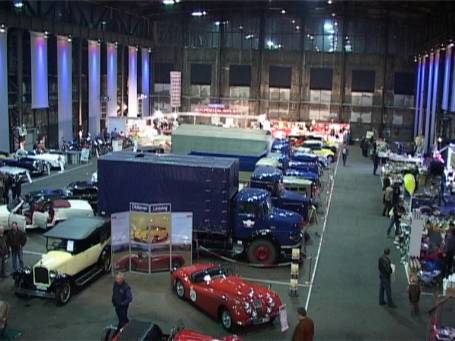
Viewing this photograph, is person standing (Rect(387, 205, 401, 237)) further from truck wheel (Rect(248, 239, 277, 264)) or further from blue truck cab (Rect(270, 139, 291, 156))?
blue truck cab (Rect(270, 139, 291, 156))

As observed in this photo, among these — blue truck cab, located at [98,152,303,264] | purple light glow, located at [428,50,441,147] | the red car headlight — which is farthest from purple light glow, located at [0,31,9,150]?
purple light glow, located at [428,50,441,147]

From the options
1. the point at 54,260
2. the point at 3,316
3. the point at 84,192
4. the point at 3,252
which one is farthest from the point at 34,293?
the point at 84,192

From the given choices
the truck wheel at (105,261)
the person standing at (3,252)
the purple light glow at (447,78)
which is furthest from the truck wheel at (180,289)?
the purple light glow at (447,78)

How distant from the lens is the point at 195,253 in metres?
18.5

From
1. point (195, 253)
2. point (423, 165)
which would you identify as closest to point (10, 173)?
point (195, 253)

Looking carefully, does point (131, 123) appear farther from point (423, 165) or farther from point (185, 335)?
point (185, 335)

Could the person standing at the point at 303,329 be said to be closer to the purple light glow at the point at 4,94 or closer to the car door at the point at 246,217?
the car door at the point at 246,217

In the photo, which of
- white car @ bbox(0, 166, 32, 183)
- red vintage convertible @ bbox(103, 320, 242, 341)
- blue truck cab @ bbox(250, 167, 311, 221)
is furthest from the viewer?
white car @ bbox(0, 166, 32, 183)

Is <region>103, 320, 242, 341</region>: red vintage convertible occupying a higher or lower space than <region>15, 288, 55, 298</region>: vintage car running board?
higher

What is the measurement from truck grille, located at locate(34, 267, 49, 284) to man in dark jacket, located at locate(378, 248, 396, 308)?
8460 mm

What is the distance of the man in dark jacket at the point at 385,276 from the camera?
14641 millimetres

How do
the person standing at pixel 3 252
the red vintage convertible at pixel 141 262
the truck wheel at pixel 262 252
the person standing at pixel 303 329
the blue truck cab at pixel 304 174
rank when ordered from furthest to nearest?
the blue truck cab at pixel 304 174 < the truck wheel at pixel 262 252 < the red vintage convertible at pixel 141 262 < the person standing at pixel 3 252 < the person standing at pixel 303 329

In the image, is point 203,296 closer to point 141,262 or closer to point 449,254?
point 141,262

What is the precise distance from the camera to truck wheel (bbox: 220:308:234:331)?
1302cm
